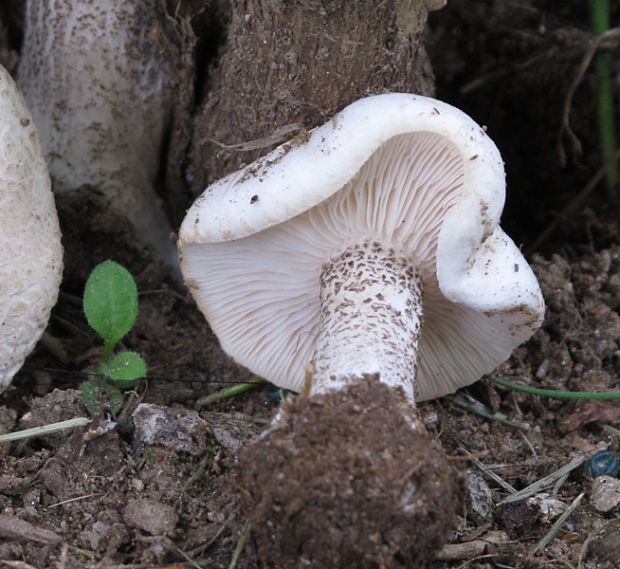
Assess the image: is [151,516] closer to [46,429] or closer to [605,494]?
[46,429]

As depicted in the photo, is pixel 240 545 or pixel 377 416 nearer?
pixel 377 416

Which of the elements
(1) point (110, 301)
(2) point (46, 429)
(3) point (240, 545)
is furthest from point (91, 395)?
(3) point (240, 545)

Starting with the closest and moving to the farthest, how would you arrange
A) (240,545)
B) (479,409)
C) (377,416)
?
(377,416) < (240,545) < (479,409)

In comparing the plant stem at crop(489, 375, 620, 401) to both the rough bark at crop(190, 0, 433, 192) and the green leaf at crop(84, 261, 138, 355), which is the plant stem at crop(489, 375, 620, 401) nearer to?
the rough bark at crop(190, 0, 433, 192)

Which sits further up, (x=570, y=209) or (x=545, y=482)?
→ (x=570, y=209)

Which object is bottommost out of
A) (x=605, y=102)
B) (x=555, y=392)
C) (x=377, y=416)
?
(x=555, y=392)

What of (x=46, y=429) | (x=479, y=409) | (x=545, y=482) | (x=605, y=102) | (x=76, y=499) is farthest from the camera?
(x=605, y=102)

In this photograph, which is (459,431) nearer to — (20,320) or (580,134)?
(20,320)

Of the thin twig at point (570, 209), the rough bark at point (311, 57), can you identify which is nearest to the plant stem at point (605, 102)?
the thin twig at point (570, 209)
